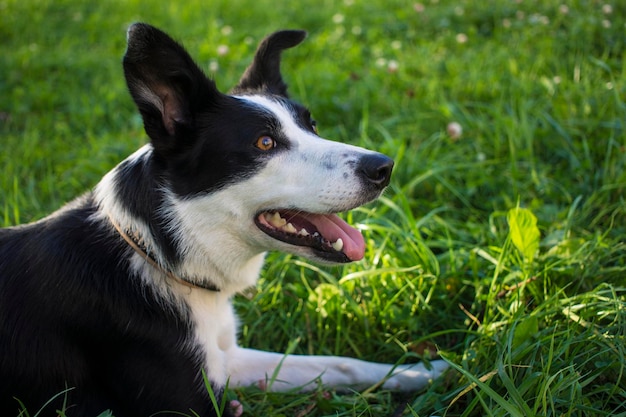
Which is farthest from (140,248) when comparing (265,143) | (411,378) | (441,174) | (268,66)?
(441,174)

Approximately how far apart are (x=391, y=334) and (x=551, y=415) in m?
0.85

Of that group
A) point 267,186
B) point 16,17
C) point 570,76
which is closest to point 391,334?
point 267,186

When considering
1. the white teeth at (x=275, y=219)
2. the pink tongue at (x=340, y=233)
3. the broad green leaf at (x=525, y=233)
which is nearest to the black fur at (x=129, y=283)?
the white teeth at (x=275, y=219)

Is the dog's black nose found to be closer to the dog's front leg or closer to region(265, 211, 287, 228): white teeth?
region(265, 211, 287, 228): white teeth

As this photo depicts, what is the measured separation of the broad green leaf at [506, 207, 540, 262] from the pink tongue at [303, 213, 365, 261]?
2.39ft

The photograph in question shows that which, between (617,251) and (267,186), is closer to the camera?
(267,186)

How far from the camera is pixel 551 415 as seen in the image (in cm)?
190

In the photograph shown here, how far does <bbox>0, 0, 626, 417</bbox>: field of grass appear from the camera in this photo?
2162mm

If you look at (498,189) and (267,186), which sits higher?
(267,186)

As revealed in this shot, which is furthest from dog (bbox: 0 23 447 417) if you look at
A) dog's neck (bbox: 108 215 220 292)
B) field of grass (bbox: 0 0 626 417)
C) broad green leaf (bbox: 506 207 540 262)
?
broad green leaf (bbox: 506 207 540 262)

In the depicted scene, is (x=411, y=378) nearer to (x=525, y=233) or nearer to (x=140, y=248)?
(x=525, y=233)

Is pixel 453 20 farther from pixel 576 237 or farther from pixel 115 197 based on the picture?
pixel 115 197

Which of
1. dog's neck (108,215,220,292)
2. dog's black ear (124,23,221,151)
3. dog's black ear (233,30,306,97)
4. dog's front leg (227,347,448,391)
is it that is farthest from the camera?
dog's black ear (233,30,306,97)

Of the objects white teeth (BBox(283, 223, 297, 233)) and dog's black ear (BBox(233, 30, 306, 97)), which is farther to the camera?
dog's black ear (BBox(233, 30, 306, 97))
